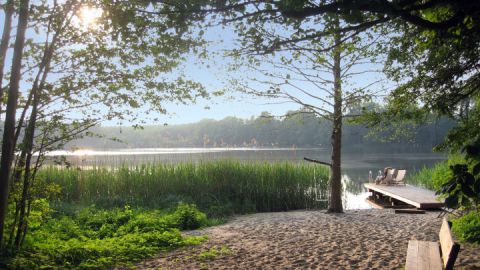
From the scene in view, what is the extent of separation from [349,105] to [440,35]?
273 inches

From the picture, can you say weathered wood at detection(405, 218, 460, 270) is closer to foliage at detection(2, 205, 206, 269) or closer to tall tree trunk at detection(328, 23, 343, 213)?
foliage at detection(2, 205, 206, 269)

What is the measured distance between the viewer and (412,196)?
13.4 meters

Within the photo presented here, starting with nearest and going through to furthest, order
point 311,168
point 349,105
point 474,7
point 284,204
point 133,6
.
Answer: point 474,7 → point 133,6 → point 349,105 → point 284,204 → point 311,168

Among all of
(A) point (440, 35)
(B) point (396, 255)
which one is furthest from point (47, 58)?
(B) point (396, 255)

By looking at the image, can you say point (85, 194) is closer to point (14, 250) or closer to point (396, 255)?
point (14, 250)

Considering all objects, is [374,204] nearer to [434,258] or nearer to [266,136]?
[434,258]

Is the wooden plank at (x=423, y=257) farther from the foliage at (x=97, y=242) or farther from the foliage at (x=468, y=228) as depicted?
the foliage at (x=97, y=242)

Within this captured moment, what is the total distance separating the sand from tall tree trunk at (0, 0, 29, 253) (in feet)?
6.36

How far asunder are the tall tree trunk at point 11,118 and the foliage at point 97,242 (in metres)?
0.59

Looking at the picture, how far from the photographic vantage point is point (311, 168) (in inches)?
573

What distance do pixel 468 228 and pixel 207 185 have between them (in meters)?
8.39

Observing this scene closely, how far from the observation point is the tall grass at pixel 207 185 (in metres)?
13.4

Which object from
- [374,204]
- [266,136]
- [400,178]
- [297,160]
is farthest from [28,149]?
[266,136]

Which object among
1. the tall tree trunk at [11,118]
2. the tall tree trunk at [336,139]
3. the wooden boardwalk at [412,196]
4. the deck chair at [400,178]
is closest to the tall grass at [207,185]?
the tall tree trunk at [336,139]
